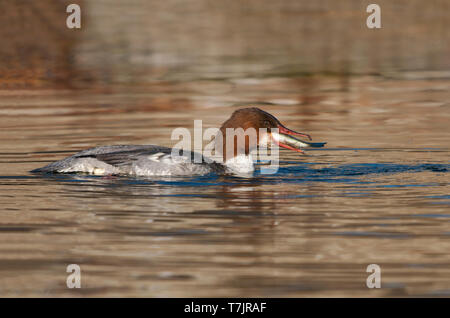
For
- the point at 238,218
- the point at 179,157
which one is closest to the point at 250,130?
the point at 179,157

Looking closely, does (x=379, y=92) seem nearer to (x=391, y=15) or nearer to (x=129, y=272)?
(x=391, y=15)

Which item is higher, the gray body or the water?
the gray body

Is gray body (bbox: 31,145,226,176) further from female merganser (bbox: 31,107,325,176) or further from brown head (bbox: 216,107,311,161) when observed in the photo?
brown head (bbox: 216,107,311,161)

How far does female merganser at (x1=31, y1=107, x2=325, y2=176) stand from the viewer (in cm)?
1078

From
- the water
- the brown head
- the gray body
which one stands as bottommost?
the water

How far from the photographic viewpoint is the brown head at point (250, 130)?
36.7 ft

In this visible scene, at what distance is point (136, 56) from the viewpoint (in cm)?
2291

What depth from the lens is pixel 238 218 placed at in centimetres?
880

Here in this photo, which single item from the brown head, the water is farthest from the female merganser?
the water

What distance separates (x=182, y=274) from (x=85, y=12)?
71.3 feet

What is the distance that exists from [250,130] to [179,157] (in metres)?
0.91

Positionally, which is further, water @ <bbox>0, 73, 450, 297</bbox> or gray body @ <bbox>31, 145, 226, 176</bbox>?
gray body @ <bbox>31, 145, 226, 176</bbox>

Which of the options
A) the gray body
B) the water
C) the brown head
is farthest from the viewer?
the brown head

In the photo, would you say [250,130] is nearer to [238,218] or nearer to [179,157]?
[179,157]
